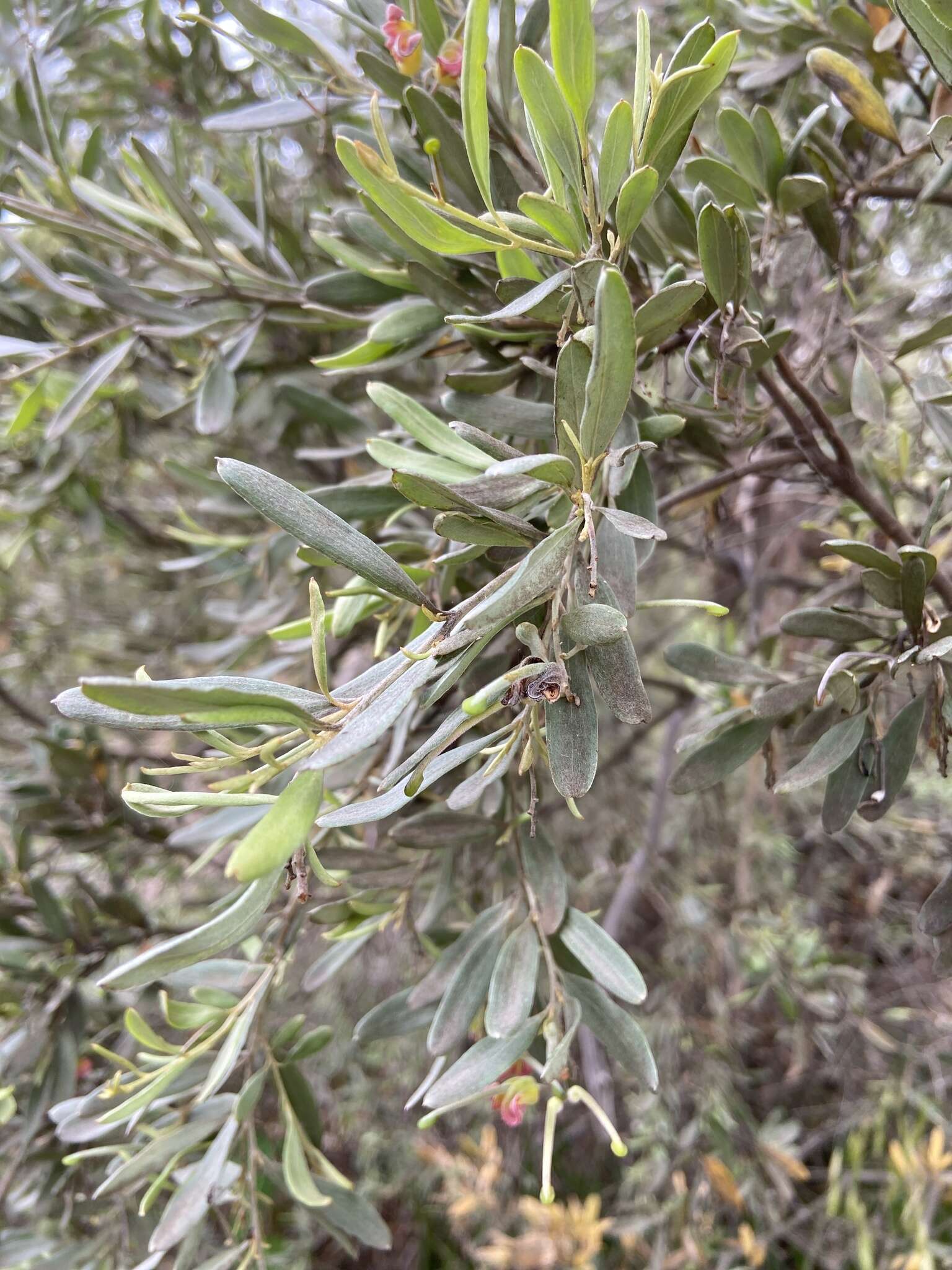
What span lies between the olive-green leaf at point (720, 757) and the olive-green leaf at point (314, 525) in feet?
0.82

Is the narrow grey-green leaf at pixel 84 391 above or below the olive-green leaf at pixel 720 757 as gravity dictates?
above

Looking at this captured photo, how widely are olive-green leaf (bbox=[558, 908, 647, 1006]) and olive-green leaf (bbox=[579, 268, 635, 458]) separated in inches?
10.8

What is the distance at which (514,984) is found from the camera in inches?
16.8

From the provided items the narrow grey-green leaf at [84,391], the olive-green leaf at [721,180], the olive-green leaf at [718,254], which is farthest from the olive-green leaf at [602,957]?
the narrow grey-green leaf at [84,391]

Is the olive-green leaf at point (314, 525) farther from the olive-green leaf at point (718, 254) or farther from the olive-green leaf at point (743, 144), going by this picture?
the olive-green leaf at point (743, 144)

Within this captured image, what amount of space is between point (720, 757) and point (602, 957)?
15 cm

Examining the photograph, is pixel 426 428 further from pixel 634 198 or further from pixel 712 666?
pixel 712 666

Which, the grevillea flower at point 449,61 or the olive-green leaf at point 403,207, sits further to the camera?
the grevillea flower at point 449,61

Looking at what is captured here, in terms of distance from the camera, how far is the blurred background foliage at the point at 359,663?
64 centimetres

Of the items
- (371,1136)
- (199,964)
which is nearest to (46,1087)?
(199,964)

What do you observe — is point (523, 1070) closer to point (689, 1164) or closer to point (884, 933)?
point (689, 1164)

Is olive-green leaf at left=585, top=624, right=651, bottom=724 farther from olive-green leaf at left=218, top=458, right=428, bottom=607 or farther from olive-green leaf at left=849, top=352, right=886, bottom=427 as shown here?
olive-green leaf at left=849, top=352, right=886, bottom=427

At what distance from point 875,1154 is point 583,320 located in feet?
4.87

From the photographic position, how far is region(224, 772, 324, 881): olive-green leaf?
0.73 feet
